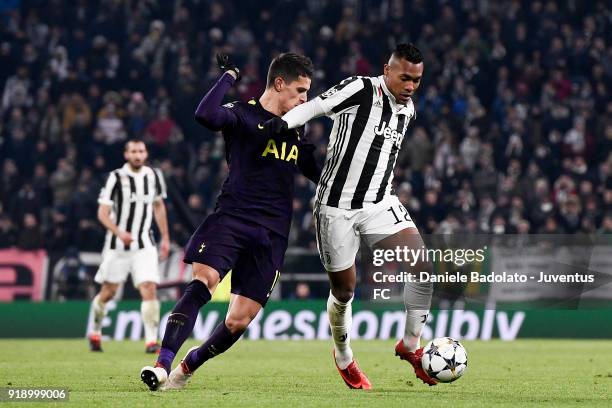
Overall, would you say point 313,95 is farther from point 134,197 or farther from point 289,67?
point 289,67

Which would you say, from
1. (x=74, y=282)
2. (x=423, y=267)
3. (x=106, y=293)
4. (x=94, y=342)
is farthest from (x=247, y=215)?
(x=74, y=282)

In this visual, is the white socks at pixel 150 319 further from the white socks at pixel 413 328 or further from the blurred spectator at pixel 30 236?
the white socks at pixel 413 328

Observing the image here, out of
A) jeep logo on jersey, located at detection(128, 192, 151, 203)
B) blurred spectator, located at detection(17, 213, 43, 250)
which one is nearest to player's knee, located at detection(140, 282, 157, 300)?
jeep logo on jersey, located at detection(128, 192, 151, 203)

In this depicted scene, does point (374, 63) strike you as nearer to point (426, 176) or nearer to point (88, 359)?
point (426, 176)

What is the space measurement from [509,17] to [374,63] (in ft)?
9.61

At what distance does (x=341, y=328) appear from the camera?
8.85 metres

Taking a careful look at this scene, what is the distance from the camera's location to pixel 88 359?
496 inches

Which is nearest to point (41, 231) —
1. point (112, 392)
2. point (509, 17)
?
point (509, 17)

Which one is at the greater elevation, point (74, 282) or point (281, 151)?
point (281, 151)

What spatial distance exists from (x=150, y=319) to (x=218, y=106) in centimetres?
669

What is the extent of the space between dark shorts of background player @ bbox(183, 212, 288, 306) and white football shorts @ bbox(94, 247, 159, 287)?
20.0 feet

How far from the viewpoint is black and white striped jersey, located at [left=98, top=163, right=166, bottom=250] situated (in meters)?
14.3

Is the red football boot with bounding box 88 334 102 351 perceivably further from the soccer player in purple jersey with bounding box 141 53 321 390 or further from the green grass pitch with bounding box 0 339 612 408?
the soccer player in purple jersey with bounding box 141 53 321 390

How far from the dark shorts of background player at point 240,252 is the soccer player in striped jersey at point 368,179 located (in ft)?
1.64
